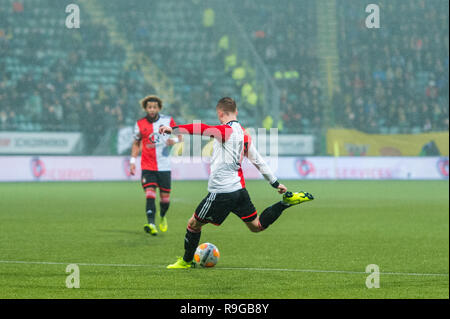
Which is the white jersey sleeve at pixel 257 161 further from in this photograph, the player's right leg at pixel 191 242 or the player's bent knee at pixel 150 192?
the player's bent knee at pixel 150 192

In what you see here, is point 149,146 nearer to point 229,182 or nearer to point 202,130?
point 229,182

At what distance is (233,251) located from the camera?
10.1 meters

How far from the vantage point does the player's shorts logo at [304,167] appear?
30423mm

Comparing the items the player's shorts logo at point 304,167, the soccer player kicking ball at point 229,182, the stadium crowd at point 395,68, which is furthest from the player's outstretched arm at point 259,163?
the stadium crowd at point 395,68

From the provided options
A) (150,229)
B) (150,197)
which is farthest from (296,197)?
(150,197)

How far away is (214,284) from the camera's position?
7273 mm

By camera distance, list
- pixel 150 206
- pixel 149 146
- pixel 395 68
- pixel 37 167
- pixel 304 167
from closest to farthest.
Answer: pixel 150 206, pixel 149 146, pixel 37 167, pixel 304 167, pixel 395 68

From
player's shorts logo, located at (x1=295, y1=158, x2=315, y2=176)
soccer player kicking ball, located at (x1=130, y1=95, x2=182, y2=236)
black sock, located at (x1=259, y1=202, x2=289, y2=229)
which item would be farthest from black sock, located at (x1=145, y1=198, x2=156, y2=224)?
player's shorts logo, located at (x1=295, y1=158, x2=315, y2=176)

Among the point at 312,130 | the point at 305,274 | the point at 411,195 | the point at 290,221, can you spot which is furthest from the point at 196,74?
the point at 305,274

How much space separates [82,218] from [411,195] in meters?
11.4

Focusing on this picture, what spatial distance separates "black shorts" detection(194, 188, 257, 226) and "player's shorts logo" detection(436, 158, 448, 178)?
24.4m

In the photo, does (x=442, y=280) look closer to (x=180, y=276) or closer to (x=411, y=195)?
(x=180, y=276)

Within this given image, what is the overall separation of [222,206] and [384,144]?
80.0 ft

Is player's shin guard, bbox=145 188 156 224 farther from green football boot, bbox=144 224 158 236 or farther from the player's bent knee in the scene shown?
green football boot, bbox=144 224 158 236
